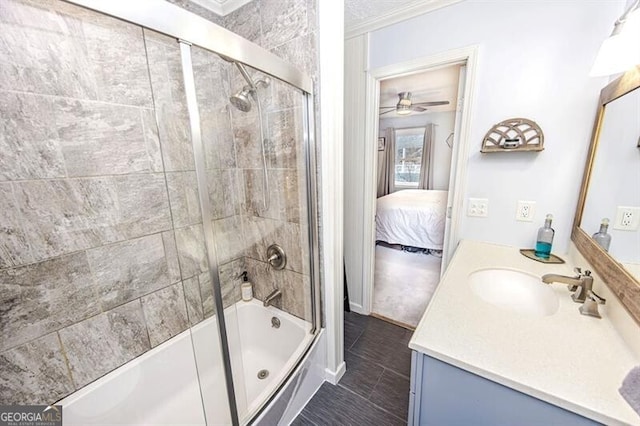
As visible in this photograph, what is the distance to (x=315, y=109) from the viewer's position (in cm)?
125

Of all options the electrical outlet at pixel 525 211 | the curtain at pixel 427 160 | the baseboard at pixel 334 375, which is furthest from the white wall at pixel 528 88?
the curtain at pixel 427 160

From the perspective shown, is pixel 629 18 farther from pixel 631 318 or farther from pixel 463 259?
pixel 463 259

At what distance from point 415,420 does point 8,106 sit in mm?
1904

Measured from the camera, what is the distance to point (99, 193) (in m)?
1.12

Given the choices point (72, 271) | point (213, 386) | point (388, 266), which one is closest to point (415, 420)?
point (213, 386)

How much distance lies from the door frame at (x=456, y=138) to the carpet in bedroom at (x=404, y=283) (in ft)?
1.45

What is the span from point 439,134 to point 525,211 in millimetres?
4678

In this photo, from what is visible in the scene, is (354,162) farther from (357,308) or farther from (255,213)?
(357,308)

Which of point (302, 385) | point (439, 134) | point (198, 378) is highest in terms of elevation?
point (439, 134)

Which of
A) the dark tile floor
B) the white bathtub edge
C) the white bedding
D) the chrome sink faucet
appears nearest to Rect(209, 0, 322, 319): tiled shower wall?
the white bathtub edge

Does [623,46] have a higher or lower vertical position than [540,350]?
higher

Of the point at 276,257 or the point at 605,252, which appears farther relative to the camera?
the point at 276,257

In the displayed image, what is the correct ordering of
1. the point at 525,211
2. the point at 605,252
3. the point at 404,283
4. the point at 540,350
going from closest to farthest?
the point at 540,350 → the point at 605,252 → the point at 525,211 → the point at 404,283

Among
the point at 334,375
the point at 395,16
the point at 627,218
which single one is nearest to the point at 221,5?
the point at 395,16
